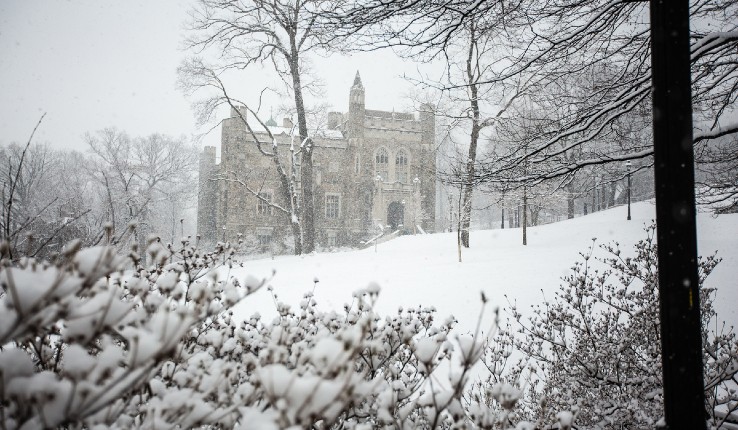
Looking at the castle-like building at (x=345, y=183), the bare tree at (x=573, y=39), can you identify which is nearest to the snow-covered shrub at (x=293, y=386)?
the bare tree at (x=573, y=39)

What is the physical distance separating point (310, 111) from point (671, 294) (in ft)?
56.9

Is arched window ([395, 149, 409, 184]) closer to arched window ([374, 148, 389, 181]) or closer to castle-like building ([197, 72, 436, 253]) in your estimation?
castle-like building ([197, 72, 436, 253])

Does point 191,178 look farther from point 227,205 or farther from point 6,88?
point 6,88

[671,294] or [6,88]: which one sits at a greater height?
[6,88]

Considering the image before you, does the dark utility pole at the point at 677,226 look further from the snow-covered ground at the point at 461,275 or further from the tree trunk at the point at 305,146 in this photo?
the tree trunk at the point at 305,146

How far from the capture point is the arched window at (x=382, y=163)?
118ft

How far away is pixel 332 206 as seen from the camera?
1375 inches

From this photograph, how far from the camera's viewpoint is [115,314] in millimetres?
1010

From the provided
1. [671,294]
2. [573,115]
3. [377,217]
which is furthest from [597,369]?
[377,217]

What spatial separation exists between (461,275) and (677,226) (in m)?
8.09

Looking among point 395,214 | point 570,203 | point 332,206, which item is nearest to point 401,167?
point 395,214

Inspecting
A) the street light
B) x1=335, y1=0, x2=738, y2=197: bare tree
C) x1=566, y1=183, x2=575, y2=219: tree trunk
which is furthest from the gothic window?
x1=335, y1=0, x2=738, y2=197: bare tree

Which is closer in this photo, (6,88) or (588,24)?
(588,24)

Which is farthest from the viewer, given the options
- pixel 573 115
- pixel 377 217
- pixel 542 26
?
pixel 377 217
